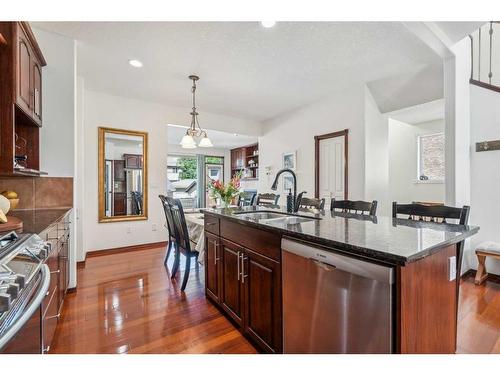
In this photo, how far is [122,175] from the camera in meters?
4.31

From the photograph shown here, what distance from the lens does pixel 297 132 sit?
16.3 ft

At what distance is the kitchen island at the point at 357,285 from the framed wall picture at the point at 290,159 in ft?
10.4

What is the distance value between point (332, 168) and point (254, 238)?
3.08m

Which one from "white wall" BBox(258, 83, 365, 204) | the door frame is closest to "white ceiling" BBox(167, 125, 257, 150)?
"white wall" BBox(258, 83, 365, 204)

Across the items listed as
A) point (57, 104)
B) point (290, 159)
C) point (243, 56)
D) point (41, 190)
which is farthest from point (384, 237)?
point (290, 159)

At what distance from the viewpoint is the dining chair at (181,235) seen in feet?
8.30

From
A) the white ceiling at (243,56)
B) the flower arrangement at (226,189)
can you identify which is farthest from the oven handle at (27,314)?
the white ceiling at (243,56)

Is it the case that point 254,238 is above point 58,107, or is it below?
below

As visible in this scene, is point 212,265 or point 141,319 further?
point 212,265

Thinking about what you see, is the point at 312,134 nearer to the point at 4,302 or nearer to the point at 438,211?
the point at 438,211

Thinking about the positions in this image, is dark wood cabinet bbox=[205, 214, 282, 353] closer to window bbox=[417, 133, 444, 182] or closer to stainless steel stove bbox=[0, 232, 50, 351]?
stainless steel stove bbox=[0, 232, 50, 351]

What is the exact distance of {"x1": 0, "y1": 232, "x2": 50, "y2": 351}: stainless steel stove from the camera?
771 millimetres

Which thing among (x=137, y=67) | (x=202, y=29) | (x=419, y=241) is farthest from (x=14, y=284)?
(x=137, y=67)

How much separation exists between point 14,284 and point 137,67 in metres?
3.06
